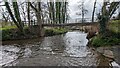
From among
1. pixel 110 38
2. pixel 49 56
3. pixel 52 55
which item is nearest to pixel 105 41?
pixel 110 38

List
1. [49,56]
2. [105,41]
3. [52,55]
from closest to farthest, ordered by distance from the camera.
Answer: [49,56]
[52,55]
[105,41]

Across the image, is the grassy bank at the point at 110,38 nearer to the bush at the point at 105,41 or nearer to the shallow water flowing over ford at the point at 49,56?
the bush at the point at 105,41

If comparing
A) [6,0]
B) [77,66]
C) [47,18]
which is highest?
[6,0]

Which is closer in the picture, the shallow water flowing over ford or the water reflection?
the shallow water flowing over ford

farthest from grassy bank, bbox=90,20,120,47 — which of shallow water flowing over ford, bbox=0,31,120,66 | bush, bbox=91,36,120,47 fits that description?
shallow water flowing over ford, bbox=0,31,120,66

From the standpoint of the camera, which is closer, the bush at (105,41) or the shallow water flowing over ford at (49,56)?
the shallow water flowing over ford at (49,56)

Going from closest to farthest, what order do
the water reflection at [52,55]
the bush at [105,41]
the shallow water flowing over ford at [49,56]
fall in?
the shallow water flowing over ford at [49,56], the water reflection at [52,55], the bush at [105,41]

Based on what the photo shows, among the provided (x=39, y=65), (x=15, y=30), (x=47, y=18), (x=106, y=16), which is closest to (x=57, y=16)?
(x=47, y=18)

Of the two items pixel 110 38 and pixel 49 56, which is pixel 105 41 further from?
pixel 49 56

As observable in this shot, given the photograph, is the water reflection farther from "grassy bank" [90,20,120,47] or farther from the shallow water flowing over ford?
"grassy bank" [90,20,120,47]

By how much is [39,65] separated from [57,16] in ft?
78.5

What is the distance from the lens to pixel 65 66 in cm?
765

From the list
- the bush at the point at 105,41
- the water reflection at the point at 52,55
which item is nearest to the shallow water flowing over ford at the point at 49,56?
the water reflection at the point at 52,55

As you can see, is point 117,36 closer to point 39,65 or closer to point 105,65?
point 105,65
